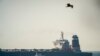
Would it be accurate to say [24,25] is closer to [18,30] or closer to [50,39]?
[18,30]

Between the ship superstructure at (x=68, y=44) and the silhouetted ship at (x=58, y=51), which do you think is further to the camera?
the ship superstructure at (x=68, y=44)

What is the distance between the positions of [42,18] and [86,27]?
1.07 meters

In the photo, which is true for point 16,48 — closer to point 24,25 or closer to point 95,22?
point 24,25

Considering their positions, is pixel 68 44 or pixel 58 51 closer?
pixel 58 51

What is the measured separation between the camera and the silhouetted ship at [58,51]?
13.2 feet

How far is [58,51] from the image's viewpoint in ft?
13.9

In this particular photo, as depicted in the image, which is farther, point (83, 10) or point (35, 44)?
point (83, 10)

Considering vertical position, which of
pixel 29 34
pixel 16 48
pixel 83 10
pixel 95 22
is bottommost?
pixel 16 48

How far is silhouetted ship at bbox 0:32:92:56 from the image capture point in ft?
13.2

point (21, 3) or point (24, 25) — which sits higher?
point (21, 3)

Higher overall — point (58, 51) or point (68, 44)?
point (68, 44)

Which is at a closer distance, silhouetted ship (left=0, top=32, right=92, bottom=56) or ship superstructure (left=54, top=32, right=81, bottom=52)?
silhouetted ship (left=0, top=32, right=92, bottom=56)

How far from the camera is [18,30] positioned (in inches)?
164

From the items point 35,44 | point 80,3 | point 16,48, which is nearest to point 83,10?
point 80,3
